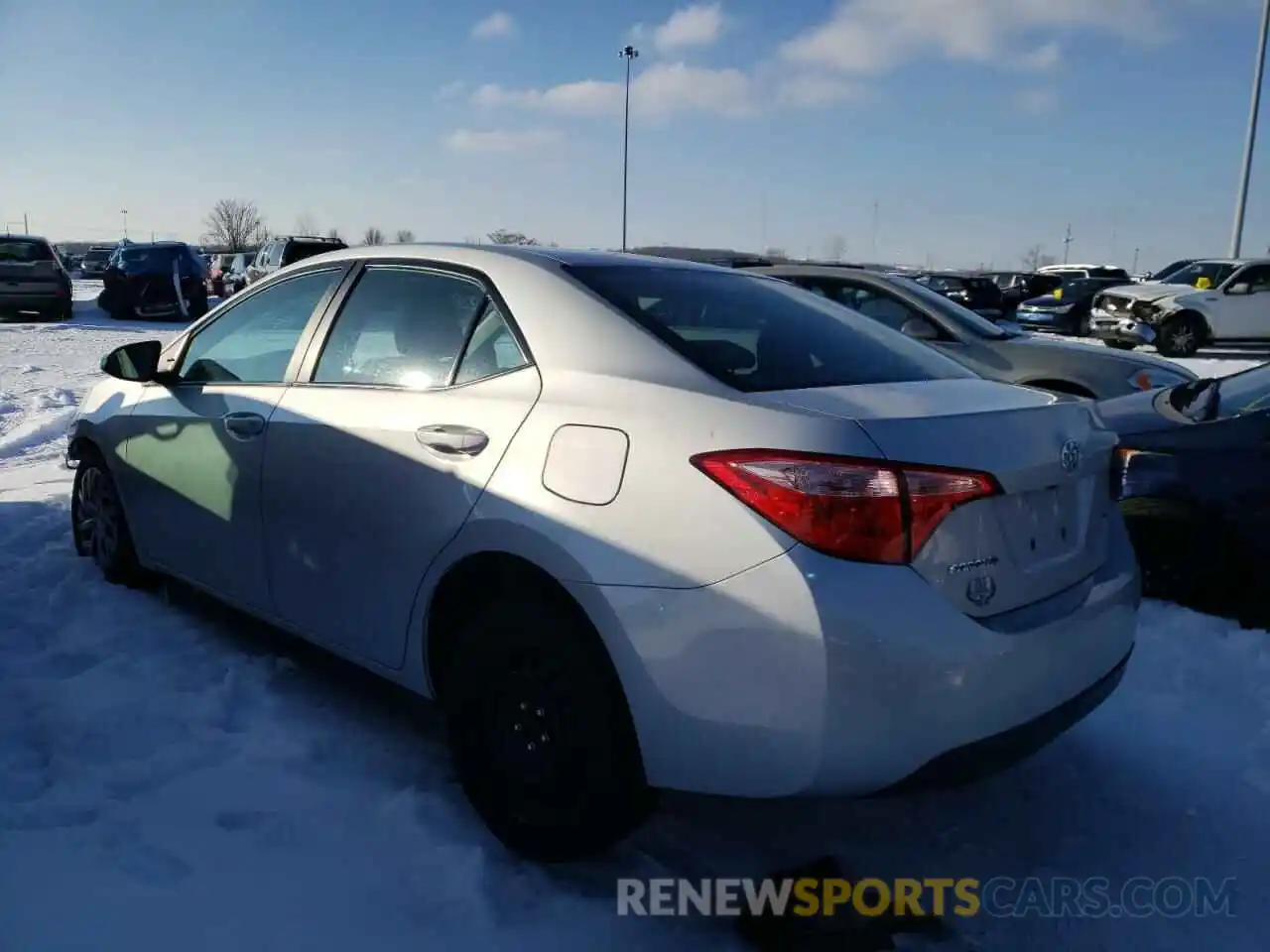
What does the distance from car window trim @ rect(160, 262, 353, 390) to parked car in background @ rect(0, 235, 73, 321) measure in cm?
1744

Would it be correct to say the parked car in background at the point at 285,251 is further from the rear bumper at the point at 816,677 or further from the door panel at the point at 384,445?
the rear bumper at the point at 816,677

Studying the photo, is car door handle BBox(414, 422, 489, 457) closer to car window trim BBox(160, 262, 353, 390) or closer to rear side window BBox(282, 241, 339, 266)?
car window trim BBox(160, 262, 353, 390)

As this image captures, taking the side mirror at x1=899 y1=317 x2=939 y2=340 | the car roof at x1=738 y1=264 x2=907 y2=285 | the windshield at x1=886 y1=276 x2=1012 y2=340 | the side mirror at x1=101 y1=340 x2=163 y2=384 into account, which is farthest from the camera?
the car roof at x1=738 y1=264 x2=907 y2=285

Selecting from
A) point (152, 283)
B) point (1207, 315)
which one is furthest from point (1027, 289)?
point (152, 283)

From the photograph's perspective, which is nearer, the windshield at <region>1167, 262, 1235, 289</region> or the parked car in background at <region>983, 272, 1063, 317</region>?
the windshield at <region>1167, 262, 1235, 289</region>

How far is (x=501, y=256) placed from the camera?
2.95 meters

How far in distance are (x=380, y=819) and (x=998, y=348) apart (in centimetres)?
589

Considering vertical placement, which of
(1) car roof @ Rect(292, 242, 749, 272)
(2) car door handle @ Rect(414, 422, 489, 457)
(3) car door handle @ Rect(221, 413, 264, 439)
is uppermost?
(1) car roof @ Rect(292, 242, 749, 272)

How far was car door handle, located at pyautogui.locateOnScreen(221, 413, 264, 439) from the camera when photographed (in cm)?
333

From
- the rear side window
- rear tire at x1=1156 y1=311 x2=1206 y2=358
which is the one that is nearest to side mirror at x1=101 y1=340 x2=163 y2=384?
the rear side window

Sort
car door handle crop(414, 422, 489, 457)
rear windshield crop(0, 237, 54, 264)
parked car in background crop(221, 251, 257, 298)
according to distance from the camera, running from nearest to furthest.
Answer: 1. car door handle crop(414, 422, 489, 457)
2. rear windshield crop(0, 237, 54, 264)
3. parked car in background crop(221, 251, 257, 298)

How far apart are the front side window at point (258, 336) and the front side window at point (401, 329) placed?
0.23m

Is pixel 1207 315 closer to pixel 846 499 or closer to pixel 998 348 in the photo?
pixel 998 348

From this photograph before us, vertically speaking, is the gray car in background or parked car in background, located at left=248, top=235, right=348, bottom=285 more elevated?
parked car in background, located at left=248, top=235, right=348, bottom=285
